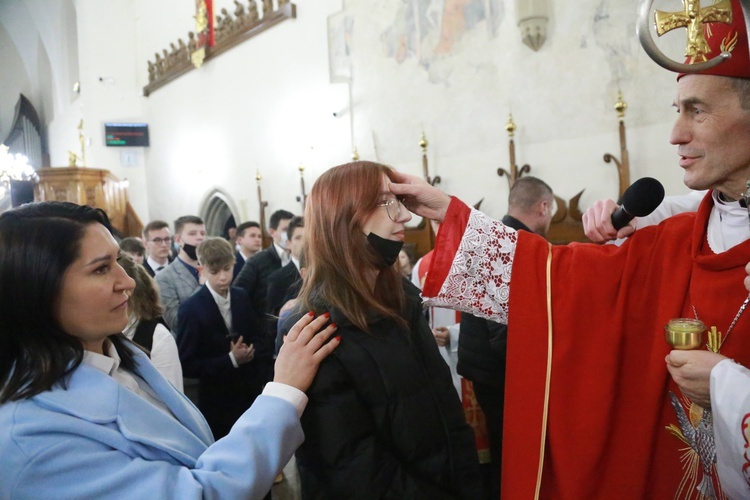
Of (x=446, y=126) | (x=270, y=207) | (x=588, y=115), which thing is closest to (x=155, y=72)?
(x=270, y=207)

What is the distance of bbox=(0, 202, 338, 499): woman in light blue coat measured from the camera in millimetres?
940

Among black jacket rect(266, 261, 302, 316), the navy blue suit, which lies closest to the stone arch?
black jacket rect(266, 261, 302, 316)

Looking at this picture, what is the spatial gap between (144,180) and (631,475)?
592 inches

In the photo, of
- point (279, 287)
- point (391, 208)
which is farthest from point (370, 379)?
point (279, 287)

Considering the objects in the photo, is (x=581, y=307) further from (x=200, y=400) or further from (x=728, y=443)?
(x=200, y=400)

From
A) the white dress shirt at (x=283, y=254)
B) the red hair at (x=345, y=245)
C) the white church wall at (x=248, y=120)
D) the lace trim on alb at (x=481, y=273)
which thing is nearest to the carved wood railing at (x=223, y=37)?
the white church wall at (x=248, y=120)

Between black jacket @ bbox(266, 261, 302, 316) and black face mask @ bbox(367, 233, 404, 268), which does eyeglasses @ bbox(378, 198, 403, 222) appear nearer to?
black face mask @ bbox(367, 233, 404, 268)

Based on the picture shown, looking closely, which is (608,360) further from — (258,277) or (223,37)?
(223,37)

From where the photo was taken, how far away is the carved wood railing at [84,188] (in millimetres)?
10758

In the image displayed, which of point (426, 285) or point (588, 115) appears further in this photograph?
point (588, 115)

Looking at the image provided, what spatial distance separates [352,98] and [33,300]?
25.0 ft

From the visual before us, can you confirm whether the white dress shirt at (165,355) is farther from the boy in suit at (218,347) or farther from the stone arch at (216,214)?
the stone arch at (216,214)

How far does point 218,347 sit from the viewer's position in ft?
9.70

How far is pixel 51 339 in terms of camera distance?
3.59 feet
